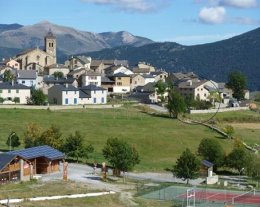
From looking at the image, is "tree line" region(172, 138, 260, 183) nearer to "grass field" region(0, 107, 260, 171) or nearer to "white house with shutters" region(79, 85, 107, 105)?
"grass field" region(0, 107, 260, 171)

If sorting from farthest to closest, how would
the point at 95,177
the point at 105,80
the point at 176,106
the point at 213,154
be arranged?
the point at 105,80
the point at 176,106
the point at 213,154
the point at 95,177

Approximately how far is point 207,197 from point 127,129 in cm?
3049

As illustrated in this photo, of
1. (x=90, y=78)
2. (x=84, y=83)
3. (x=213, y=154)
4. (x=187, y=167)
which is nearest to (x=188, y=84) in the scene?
(x=90, y=78)

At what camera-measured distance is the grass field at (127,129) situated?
6084 centimetres

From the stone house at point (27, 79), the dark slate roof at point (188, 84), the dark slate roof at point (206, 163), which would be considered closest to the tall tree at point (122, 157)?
the dark slate roof at point (206, 163)

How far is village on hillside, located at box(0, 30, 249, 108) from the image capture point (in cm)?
8675

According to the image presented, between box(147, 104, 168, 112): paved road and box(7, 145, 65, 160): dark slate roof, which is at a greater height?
box(147, 104, 168, 112): paved road

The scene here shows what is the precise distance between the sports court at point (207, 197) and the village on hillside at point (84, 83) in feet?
150

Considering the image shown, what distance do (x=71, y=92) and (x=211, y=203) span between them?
168 feet

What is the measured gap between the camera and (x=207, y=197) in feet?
131

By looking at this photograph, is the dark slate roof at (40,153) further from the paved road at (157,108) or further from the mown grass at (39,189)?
the paved road at (157,108)

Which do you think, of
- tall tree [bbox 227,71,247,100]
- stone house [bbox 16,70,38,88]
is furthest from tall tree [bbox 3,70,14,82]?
tall tree [bbox 227,71,247,100]

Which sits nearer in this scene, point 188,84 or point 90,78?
point 90,78

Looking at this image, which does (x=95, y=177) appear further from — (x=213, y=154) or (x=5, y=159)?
(x=213, y=154)
